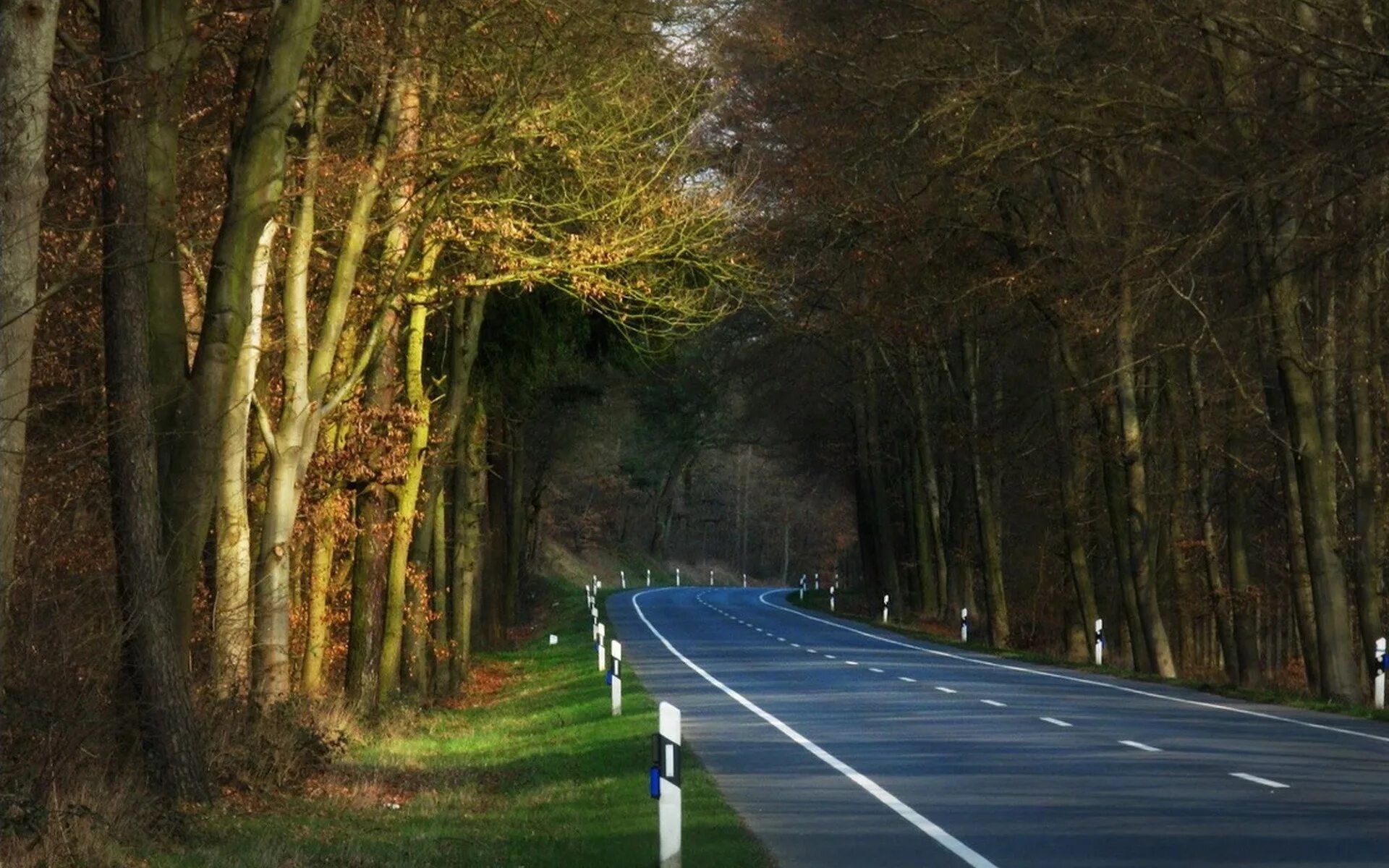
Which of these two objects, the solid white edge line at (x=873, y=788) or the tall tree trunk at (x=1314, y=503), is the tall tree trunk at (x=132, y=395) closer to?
the solid white edge line at (x=873, y=788)

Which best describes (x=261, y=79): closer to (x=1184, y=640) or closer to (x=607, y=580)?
(x=1184, y=640)

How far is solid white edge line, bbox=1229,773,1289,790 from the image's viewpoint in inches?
596

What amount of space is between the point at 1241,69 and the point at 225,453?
1424 cm

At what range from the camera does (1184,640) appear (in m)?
49.6

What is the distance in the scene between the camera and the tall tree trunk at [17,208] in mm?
10703

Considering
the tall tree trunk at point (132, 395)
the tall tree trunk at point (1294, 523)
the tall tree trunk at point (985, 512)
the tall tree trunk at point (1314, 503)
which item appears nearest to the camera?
the tall tree trunk at point (132, 395)

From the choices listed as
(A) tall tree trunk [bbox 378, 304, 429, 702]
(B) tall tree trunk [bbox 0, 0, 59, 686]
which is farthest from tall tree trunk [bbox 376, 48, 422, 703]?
(B) tall tree trunk [bbox 0, 0, 59, 686]

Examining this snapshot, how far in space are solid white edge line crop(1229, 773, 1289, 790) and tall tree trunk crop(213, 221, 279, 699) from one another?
27.9ft

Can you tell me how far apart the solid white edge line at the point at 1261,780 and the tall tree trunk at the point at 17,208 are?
9.37 meters

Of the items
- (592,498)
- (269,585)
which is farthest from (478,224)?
(592,498)

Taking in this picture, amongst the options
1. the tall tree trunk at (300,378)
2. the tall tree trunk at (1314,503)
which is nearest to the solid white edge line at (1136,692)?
the tall tree trunk at (1314,503)

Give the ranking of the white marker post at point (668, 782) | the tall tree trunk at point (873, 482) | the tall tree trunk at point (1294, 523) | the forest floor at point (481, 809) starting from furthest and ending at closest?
the tall tree trunk at point (873, 482) < the tall tree trunk at point (1294, 523) < the forest floor at point (481, 809) < the white marker post at point (668, 782)

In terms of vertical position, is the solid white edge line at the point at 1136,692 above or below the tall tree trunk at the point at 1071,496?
below

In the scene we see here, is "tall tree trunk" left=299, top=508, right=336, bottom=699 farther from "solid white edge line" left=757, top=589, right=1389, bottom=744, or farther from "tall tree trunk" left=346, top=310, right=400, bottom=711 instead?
"solid white edge line" left=757, top=589, right=1389, bottom=744
